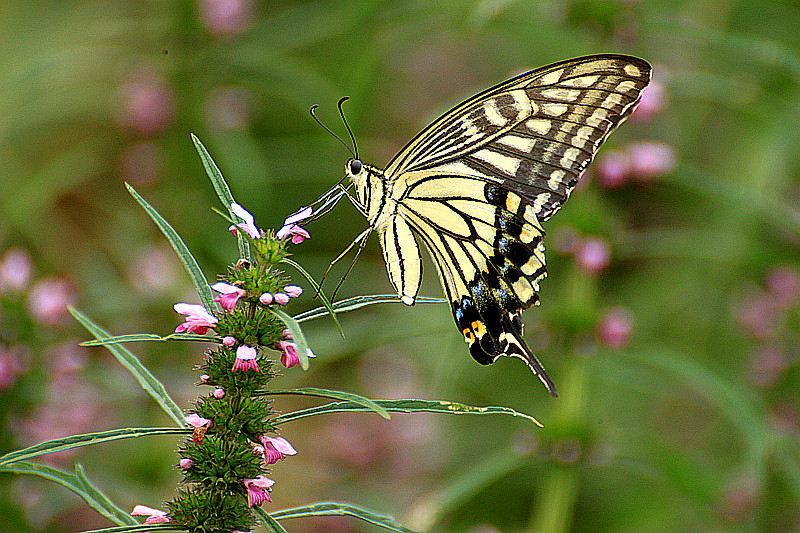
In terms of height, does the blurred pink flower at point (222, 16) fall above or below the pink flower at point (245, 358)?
above

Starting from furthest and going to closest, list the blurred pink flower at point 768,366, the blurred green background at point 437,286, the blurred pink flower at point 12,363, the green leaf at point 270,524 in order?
the blurred pink flower at point 768,366, the blurred green background at point 437,286, the blurred pink flower at point 12,363, the green leaf at point 270,524

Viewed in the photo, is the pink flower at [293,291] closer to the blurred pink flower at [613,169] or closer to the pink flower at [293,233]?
the pink flower at [293,233]

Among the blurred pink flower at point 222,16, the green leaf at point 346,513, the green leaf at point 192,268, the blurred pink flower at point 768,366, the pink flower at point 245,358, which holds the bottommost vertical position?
the green leaf at point 346,513

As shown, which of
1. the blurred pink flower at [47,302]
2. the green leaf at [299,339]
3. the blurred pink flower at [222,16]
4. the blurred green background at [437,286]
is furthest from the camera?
the blurred pink flower at [222,16]

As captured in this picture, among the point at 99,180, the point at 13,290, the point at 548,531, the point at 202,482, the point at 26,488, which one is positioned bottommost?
the point at 202,482

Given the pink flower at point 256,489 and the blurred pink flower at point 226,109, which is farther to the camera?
the blurred pink flower at point 226,109

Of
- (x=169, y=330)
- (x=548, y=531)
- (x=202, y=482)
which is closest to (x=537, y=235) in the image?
(x=548, y=531)

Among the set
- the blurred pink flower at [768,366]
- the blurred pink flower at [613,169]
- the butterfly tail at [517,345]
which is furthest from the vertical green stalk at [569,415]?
the blurred pink flower at [768,366]

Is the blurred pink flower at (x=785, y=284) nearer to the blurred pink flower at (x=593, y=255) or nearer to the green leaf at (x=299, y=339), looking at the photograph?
the blurred pink flower at (x=593, y=255)

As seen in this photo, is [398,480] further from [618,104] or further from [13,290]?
[618,104]
